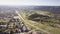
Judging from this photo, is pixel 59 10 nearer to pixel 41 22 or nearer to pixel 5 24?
pixel 41 22

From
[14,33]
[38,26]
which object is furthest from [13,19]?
[38,26]

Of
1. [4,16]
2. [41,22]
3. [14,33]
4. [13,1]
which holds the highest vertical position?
[13,1]

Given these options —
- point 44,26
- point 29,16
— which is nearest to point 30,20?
point 29,16

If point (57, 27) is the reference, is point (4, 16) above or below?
above

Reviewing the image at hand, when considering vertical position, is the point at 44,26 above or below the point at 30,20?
below

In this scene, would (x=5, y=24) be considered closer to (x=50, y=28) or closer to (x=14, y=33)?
(x=14, y=33)

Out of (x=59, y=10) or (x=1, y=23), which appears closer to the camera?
(x=1, y=23)

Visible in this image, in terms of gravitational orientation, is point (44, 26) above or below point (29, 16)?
below

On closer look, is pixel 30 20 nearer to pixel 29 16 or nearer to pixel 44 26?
pixel 29 16
